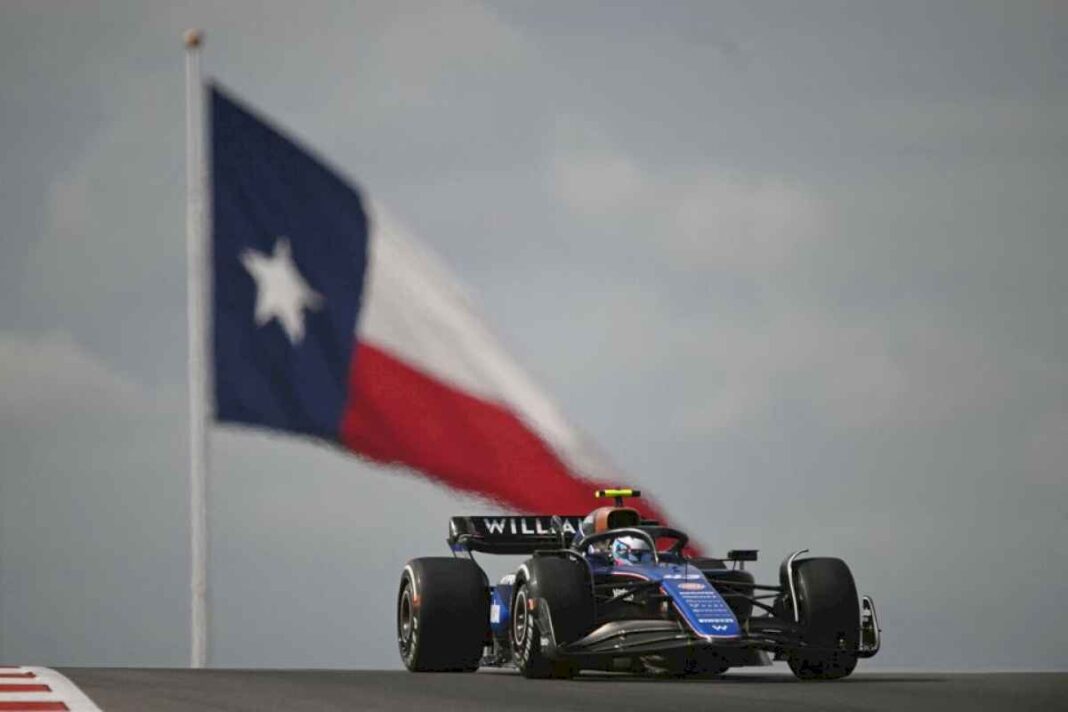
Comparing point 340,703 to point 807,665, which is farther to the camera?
point 807,665

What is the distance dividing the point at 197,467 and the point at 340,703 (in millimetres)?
10414

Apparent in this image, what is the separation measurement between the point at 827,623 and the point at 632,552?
2.27 metres

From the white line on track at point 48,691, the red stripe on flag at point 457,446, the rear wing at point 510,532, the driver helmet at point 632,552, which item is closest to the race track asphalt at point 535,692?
the white line on track at point 48,691

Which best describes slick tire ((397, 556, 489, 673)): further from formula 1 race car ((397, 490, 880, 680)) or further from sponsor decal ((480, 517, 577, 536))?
sponsor decal ((480, 517, 577, 536))

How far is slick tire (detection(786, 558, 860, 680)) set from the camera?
64.8 feet

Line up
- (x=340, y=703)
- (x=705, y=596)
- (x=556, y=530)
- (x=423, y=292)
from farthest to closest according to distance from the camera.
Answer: (x=423, y=292) < (x=556, y=530) < (x=705, y=596) < (x=340, y=703)

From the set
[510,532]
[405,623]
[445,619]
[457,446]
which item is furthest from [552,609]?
[457,446]

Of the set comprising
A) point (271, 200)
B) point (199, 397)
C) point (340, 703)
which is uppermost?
point (271, 200)

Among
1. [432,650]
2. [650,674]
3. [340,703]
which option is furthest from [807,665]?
[340,703]

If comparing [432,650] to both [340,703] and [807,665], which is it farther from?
[340,703]

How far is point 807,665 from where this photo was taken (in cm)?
2003

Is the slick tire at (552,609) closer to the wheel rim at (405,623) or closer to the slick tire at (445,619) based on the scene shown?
the slick tire at (445,619)

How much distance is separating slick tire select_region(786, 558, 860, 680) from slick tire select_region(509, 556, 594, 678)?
2196 millimetres

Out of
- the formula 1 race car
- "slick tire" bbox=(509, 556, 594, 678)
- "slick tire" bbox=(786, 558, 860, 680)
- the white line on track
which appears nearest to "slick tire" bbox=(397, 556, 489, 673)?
the formula 1 race car
